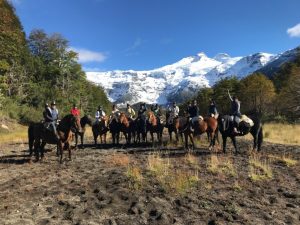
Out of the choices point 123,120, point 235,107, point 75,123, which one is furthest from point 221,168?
point 123,120

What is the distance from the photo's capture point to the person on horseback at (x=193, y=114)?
21.6 meters

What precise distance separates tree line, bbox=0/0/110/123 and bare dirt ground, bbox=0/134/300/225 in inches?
1256

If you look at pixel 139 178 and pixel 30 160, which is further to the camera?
pixel 30 160

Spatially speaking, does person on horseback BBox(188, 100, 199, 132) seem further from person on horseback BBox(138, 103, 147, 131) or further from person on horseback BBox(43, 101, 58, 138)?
person on horseback BBox(43, 101, 58, 138)

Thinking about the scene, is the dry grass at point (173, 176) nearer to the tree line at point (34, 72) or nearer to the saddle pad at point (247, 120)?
the saddle pad at point (247, 120)

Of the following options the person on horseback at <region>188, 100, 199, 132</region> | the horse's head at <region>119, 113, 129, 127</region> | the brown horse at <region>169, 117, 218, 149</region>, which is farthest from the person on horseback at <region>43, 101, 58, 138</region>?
the person on horseback at <region>188, 100, 199, 132</region>

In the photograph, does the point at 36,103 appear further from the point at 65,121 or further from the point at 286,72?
the point at 286,72

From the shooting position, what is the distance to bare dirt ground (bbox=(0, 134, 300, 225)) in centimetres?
1023

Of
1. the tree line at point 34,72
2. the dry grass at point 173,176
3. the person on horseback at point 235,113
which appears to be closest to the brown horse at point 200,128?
the person on horseback at point 235,113

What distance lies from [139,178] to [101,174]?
7.36ft

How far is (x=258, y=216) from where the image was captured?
10.2 meters

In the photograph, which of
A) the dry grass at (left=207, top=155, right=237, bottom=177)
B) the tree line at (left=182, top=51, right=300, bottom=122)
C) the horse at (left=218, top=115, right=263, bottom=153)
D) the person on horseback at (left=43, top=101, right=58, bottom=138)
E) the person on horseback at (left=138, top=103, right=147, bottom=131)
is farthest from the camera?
the tree line at (left=182, top=51, right=300, bottom=122)

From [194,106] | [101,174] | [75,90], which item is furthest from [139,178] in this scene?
[75,90]

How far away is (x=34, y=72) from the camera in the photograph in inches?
2579
